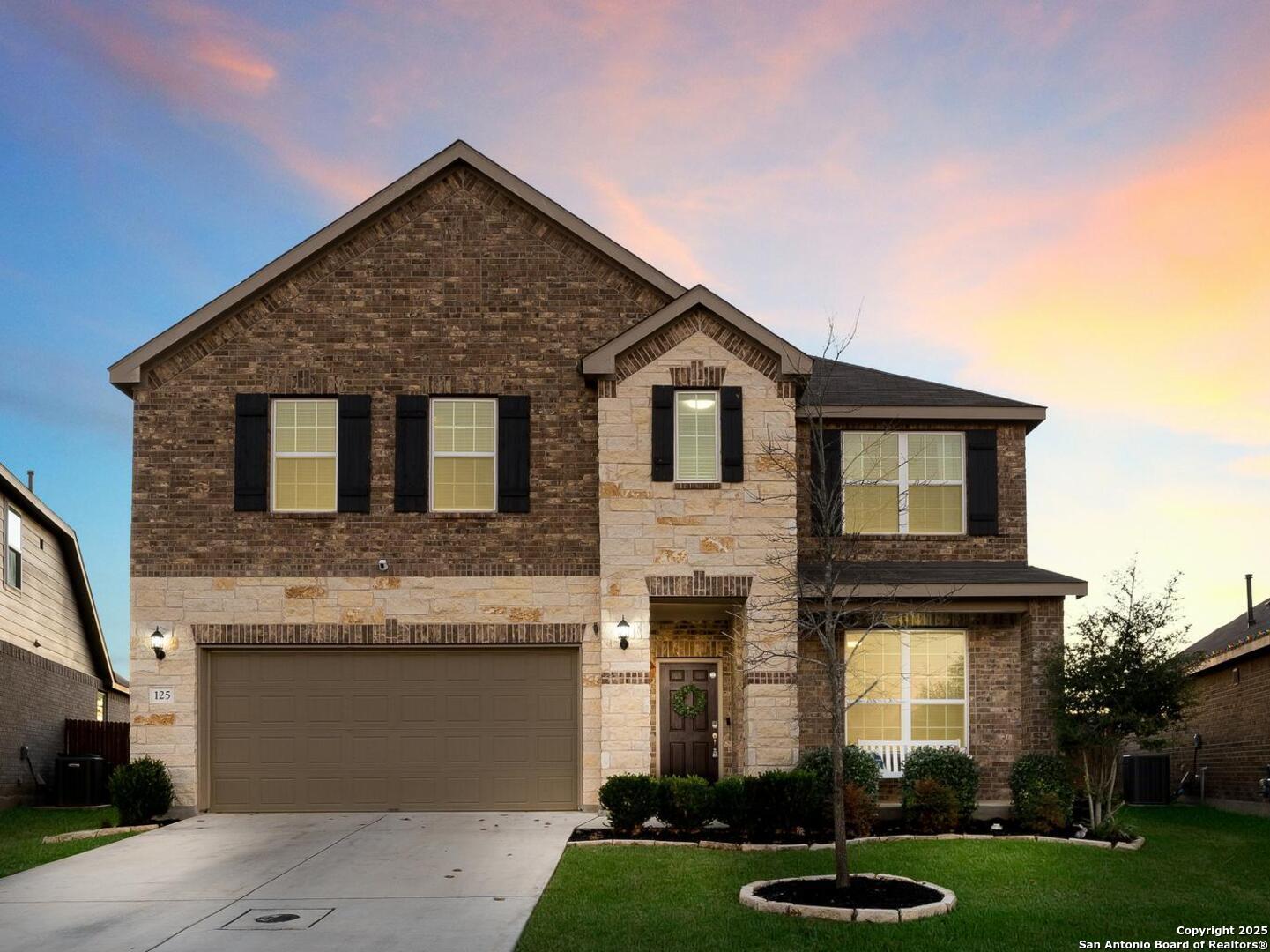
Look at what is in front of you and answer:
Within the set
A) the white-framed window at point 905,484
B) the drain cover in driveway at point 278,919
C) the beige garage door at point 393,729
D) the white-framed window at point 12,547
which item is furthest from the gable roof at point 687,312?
the white-framed window at point 12,547

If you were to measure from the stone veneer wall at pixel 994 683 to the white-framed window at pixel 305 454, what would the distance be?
7428mm

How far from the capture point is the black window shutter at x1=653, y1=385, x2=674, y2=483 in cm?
1836

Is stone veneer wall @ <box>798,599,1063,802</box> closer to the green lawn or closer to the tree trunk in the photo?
the tree trunk

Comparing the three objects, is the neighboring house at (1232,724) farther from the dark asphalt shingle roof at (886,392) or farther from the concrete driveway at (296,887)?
the concrete driveway at (296,887)

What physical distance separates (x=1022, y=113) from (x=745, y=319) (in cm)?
503

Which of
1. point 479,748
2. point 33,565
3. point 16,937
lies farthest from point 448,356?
point 33,565

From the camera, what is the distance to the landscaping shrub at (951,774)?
17312 mm

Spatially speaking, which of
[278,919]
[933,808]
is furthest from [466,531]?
[278,919]

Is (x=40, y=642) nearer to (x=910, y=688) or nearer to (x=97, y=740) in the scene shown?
(x=97, y=740)

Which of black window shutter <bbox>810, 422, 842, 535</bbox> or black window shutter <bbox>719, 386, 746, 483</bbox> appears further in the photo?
black window shutter <bbox>810, 422, 842, 535</bbox>

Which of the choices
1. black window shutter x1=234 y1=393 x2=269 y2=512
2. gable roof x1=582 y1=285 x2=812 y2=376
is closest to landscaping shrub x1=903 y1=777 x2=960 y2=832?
gable roof x1=582 y1=285 x2=812 y2=376

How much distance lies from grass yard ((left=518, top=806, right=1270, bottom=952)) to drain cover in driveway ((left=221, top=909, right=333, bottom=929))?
207cm

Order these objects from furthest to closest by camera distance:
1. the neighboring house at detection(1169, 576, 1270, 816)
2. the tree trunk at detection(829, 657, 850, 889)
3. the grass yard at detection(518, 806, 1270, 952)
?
the neighboring house at detection(1169, 576, 1270, 816)
the tree trunk at detection(829, 657, 850, 889)
the grass yard at detection(518, 806, 1270, 952)

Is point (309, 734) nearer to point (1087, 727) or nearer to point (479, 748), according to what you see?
point (479, 748)
